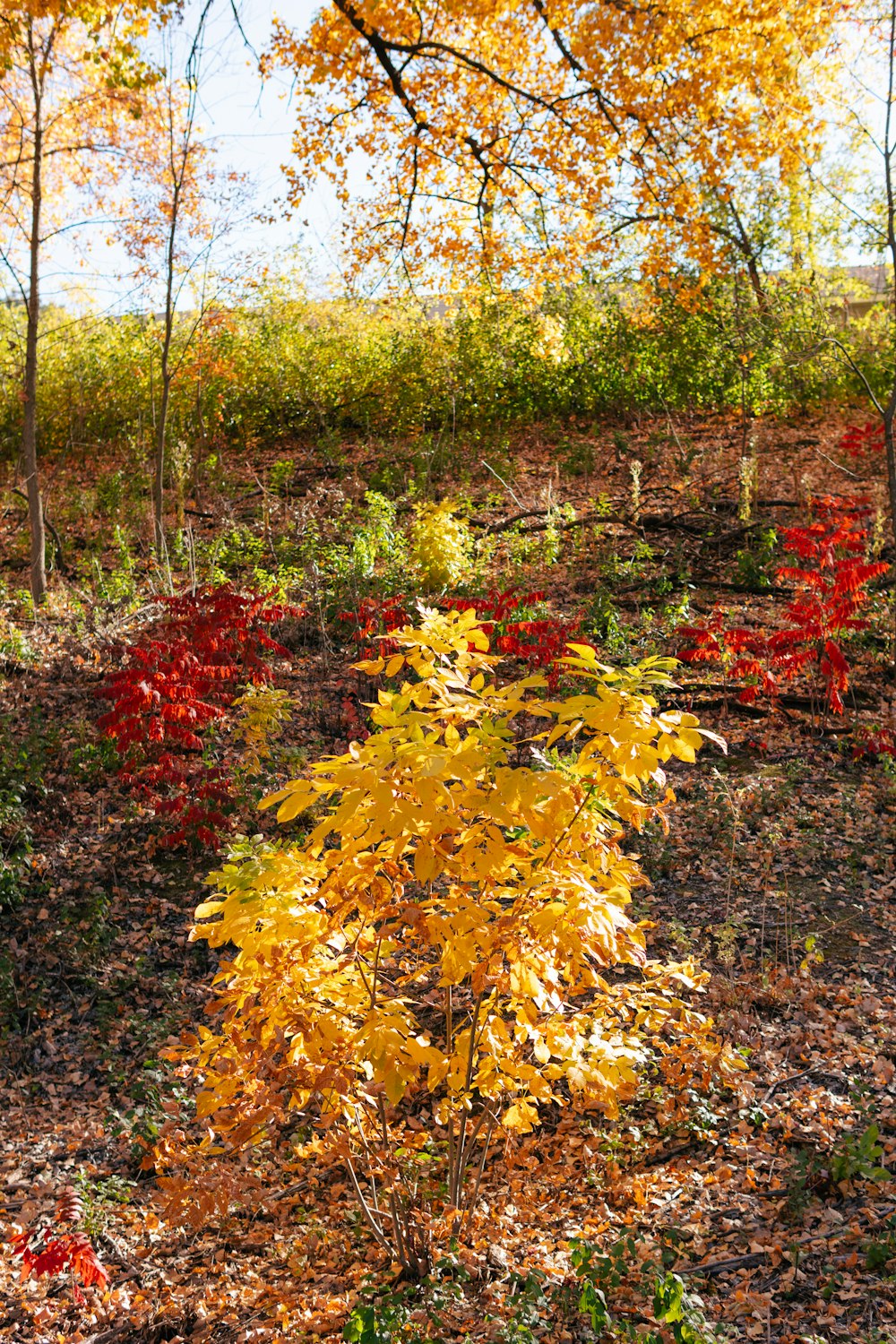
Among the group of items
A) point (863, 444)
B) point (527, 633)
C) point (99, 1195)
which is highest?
point (863, 444)

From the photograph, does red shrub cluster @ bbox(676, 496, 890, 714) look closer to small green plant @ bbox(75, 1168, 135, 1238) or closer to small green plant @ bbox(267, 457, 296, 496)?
small green plant @ bbox(75, 1168, 135, 1238)

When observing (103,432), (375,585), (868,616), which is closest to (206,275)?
(103,432)

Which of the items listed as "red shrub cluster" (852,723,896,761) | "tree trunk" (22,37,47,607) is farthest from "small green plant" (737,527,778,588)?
"tree trunk" (22,37,47,607)

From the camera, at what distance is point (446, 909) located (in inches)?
93.3

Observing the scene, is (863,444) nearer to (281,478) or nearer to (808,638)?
(808,638)

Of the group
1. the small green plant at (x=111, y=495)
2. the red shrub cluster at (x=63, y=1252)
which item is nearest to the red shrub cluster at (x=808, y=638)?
the red shrub cluster at (x=63, y=1252)

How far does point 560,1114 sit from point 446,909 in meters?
1.60

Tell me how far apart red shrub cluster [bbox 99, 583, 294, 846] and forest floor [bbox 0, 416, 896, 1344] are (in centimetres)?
29

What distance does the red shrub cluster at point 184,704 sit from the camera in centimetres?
532

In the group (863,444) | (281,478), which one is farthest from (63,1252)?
(863,444)

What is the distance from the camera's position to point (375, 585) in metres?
7.99

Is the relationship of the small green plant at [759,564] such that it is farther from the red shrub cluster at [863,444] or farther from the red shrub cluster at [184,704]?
the red shrub cluster at [184,704]

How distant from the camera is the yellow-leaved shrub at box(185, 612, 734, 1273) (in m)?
2.02

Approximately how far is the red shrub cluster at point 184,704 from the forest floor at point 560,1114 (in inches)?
11.3
